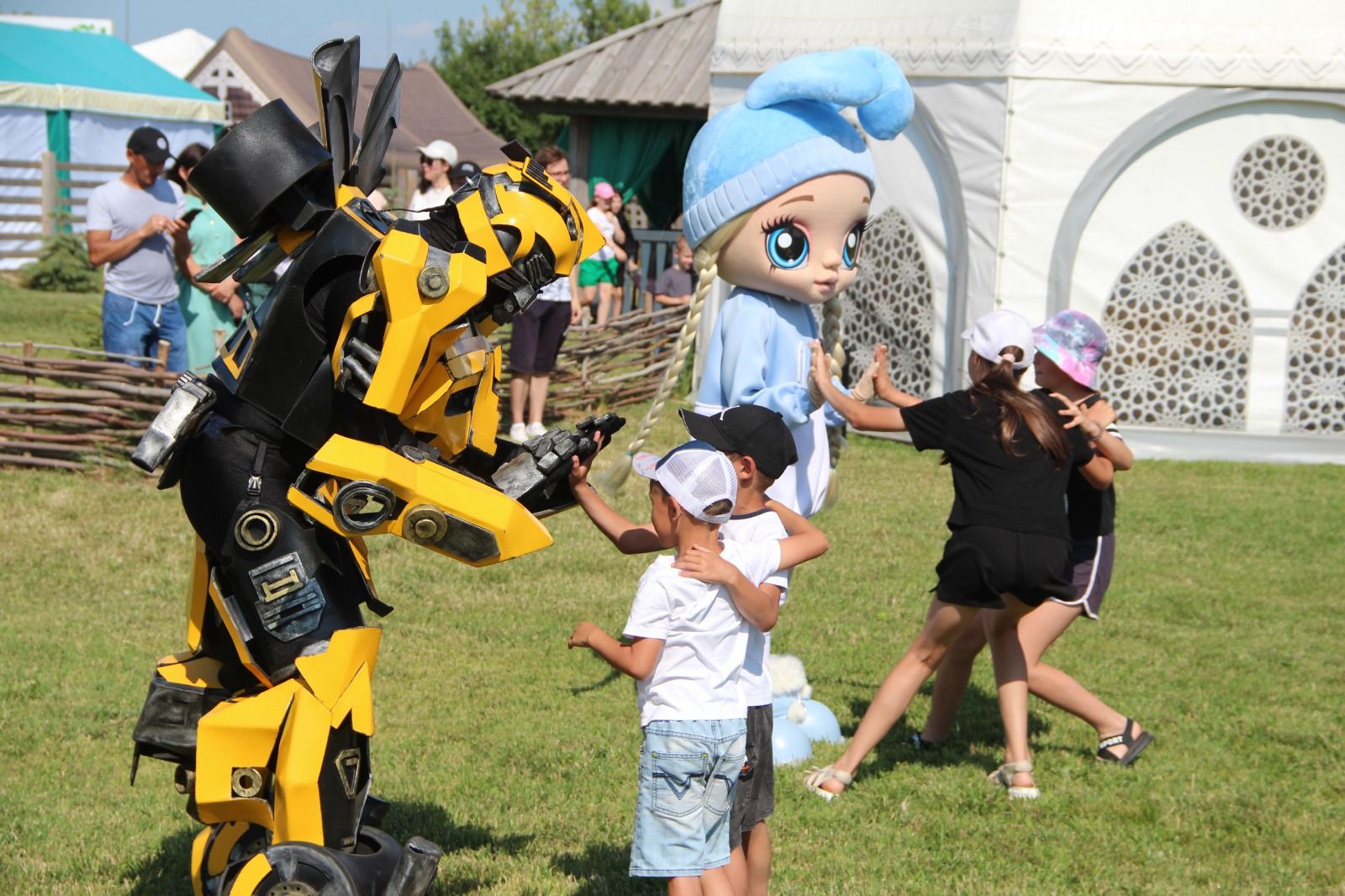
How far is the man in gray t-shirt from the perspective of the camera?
9352 millimetres

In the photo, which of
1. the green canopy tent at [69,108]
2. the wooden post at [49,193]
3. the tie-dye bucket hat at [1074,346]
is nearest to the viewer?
the tie-dye bucket hat at [1074,346]

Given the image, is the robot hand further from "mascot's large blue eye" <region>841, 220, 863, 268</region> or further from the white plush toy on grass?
the white plush toy on grass

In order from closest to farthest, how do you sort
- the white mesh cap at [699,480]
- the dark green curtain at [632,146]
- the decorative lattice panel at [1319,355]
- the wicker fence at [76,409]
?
the white mesh cap at [699,480] < the wicker fence at [76,409] < the decorative lattice panel at [1319,355] < the dark green curtain at [632,146]

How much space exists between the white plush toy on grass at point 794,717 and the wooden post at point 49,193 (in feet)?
59.5

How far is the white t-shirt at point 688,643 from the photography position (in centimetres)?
354

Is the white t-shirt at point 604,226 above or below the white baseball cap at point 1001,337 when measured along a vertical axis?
below

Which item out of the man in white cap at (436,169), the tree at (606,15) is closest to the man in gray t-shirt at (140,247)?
the man in white cap at (436,169)

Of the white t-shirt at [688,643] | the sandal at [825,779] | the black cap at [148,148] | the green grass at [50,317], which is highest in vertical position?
the black cap at [148,148]

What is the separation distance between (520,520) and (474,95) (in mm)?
46101

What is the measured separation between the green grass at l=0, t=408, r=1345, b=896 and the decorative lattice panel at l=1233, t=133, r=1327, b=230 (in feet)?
9.67

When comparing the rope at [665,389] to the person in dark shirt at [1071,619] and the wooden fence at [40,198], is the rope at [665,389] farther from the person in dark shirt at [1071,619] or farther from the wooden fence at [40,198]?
the wooden fence at [40,198]

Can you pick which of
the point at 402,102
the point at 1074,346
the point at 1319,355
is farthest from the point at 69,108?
the point at 1074,346

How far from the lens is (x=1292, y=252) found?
11.2m

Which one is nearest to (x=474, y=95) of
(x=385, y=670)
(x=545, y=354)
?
(x=545, y=354)
